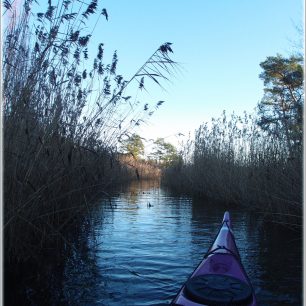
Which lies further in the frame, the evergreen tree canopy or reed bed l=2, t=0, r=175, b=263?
the evergreen tree canopy

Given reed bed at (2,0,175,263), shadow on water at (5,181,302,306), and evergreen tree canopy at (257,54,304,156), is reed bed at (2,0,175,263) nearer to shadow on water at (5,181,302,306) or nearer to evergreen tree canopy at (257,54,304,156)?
shadow on water at (5,181,302,306)

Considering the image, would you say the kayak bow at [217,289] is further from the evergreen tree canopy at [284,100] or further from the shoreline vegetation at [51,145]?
the evergreen tree canopy at [284,100]

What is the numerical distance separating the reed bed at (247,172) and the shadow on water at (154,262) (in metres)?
0.60

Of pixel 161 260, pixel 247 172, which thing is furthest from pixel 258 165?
Result: pixel 161 260

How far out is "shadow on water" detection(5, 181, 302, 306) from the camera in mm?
3658

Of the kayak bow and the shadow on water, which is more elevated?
the kayak bow

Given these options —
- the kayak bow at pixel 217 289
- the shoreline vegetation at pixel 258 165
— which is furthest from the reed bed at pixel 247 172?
the kayak bow at pixel 217 289

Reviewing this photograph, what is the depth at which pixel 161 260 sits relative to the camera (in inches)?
197

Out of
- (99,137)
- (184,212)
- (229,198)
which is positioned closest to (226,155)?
(229,198)

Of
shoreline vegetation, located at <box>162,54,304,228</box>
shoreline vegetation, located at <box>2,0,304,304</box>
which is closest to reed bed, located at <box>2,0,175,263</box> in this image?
shoreline vegetation, located at <box>2,0,304,304</box>

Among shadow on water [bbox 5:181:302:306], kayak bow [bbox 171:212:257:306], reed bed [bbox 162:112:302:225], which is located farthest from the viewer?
reed bed [bbox 162:112:302:225]

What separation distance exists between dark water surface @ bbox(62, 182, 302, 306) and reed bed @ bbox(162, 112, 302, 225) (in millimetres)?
587

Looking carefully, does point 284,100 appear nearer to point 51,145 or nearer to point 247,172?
point 247,172

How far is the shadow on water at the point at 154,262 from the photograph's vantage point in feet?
12.0
